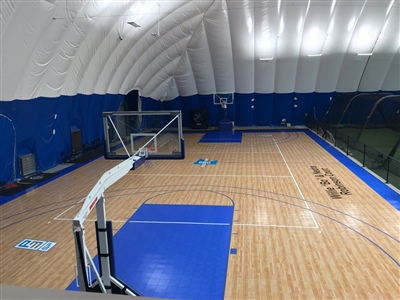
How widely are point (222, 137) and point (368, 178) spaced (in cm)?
1180

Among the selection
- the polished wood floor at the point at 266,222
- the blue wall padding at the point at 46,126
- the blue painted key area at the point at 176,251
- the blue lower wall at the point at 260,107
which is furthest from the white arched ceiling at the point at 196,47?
the blue painted key area at the point at 176,251

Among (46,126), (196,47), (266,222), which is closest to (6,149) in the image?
(46,126)

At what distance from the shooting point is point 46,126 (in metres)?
14.8

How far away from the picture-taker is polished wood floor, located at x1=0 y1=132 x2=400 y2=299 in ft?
20.1

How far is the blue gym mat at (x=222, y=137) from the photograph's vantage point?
21.9 metres

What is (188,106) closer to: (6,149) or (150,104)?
(150,104)

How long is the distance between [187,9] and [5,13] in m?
10.4

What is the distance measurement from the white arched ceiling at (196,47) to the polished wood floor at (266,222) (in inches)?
189

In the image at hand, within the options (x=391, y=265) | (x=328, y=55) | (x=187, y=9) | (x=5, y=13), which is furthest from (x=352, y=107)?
(x=5, y=13)

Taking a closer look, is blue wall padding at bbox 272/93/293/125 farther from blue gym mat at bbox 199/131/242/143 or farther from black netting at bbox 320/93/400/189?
blue gym mat at bbox 199/131/242/143

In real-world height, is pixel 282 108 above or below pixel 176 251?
above

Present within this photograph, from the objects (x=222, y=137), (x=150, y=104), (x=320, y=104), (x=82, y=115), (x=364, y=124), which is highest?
(x=150, y=104)

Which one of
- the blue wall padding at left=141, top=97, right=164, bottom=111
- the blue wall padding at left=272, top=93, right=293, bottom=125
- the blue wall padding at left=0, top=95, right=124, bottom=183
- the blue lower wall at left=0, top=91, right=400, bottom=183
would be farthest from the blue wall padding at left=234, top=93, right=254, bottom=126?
the blue wall padding at left=0, top=95, right=124, bottom=183

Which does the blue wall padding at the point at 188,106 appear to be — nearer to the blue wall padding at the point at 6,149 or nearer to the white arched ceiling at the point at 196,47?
the white arched ceiling at the point at 196,47
